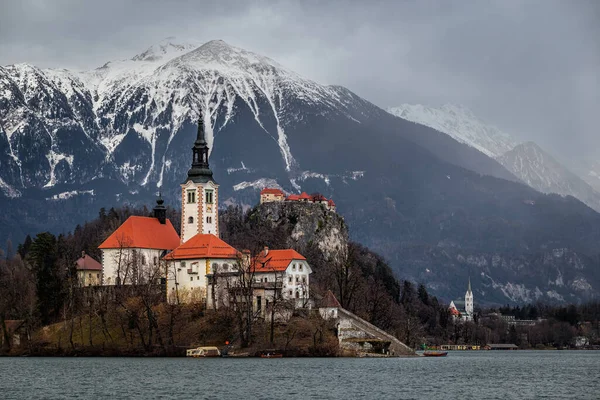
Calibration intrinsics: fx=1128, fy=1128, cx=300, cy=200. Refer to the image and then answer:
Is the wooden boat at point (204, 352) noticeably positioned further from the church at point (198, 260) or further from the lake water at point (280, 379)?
the church at point (198, 260)

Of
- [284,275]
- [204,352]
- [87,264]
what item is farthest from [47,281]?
[284,275]

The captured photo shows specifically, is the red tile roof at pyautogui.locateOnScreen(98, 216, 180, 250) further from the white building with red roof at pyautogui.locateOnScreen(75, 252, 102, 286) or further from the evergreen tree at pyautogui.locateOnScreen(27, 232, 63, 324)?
the evergreen tree at pyautogui.locateOnScreen(27, 232, 63, 324)

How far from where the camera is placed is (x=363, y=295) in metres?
177

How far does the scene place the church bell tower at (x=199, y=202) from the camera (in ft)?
564

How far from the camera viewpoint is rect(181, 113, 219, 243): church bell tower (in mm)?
172000

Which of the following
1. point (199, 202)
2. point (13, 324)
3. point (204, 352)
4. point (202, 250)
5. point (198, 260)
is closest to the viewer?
point (204, 352)

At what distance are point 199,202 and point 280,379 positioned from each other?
6726cm

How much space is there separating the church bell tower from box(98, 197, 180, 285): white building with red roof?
414cm

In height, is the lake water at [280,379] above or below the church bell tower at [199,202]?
below

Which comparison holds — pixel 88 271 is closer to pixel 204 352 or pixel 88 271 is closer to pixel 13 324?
pixel 13 324

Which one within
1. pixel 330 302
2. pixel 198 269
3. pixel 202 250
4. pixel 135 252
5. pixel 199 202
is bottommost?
pixel 330 302

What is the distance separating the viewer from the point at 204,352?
463 feet

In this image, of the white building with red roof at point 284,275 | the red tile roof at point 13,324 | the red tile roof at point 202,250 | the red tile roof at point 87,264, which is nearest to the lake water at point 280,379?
the red tile roof at point 13,324

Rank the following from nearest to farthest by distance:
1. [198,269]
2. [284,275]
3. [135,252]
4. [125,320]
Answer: [125,320] < [284,275] < [198,269] < [135,252]
